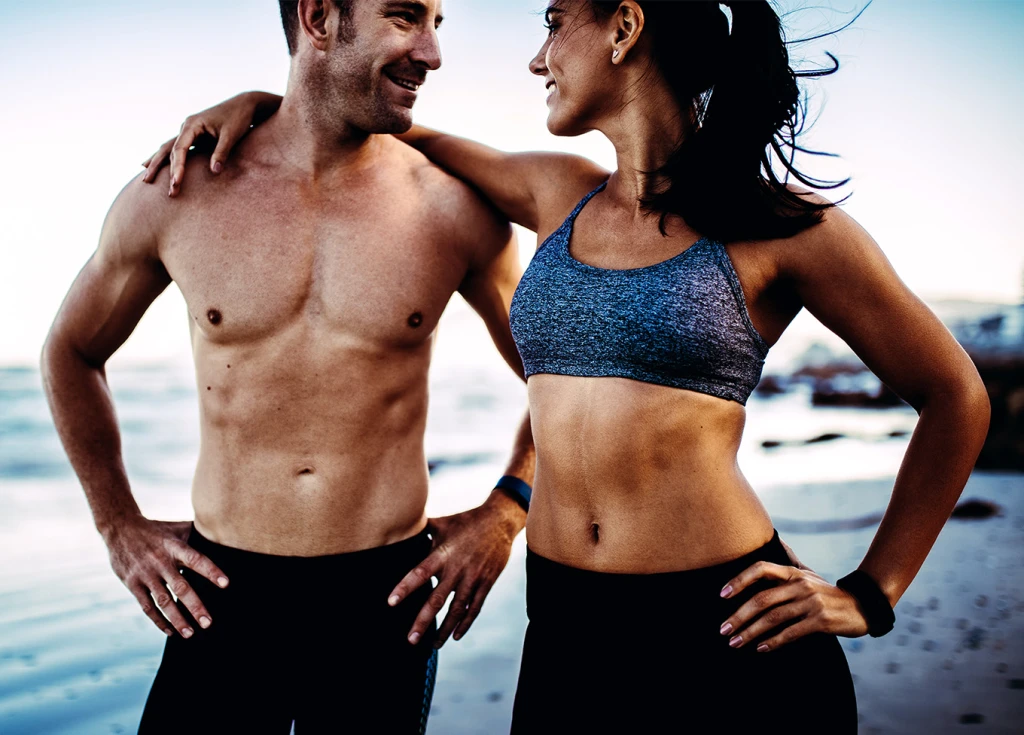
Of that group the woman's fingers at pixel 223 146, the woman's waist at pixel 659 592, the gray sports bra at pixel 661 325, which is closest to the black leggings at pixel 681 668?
the woman's waist at pixel 659 592

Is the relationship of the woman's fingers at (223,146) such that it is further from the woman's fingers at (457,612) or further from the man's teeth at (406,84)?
the woman's fingers at (457,612)

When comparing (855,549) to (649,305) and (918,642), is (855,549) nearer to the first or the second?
(918,642)

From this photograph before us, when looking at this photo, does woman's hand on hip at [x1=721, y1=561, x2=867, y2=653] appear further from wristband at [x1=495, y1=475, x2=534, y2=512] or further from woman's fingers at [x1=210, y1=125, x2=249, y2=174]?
woman's fingers at [x1=210, y1=125, x2=249, y2=174]

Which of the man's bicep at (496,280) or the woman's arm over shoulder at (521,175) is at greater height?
the woman's arm over shoulder at (521,175)

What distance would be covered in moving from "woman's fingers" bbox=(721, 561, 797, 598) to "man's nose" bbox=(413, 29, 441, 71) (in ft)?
4.48

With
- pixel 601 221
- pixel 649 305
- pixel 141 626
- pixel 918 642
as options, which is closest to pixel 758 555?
pixel 649 305

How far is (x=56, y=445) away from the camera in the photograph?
30.2 ft

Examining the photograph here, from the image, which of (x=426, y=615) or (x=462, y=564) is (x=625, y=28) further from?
(x=426, y=615)

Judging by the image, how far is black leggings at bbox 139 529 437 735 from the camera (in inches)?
75.1

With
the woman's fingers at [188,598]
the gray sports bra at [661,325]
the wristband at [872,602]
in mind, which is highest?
the gray sports bra at [661,325]

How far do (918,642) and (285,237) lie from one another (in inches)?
139

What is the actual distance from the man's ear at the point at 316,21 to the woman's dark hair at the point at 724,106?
0.73m

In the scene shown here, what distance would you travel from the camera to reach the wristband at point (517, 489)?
7.06ft

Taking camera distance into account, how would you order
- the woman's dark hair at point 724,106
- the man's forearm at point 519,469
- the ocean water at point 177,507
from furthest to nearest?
the ocean water at point 177,507, the man's forearm at point 519,469, the woman's dark hair at point 724,106
